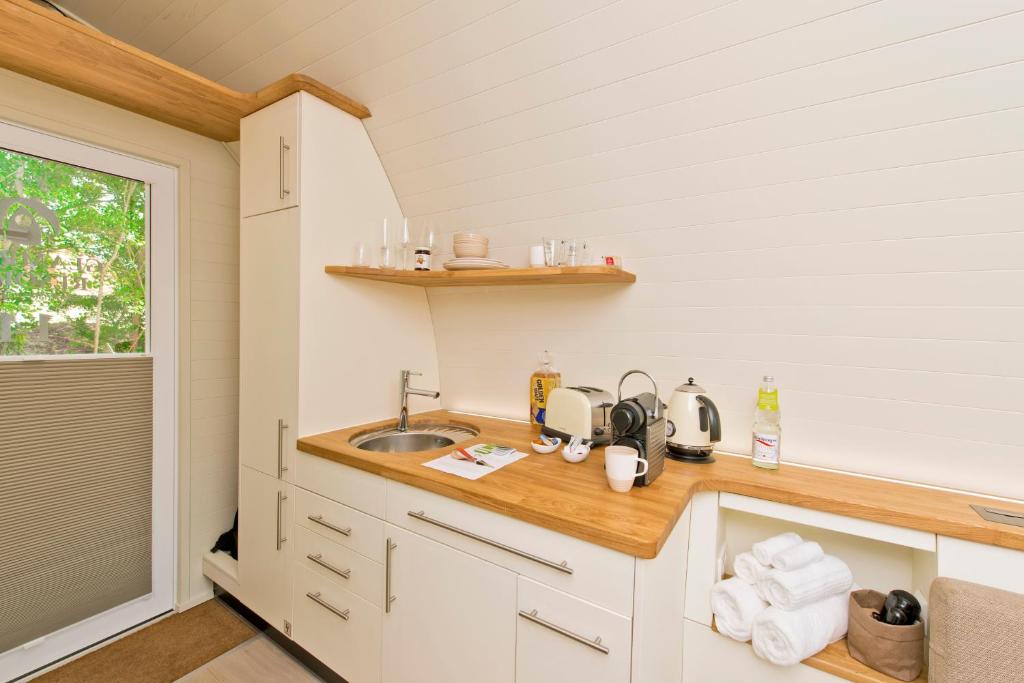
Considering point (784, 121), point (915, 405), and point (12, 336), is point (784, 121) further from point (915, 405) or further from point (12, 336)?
point (12, 336)

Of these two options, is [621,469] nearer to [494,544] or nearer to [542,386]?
[494,544]

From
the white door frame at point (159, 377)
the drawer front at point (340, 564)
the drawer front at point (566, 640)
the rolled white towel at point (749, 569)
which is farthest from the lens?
the white door frame at point (159, 377)

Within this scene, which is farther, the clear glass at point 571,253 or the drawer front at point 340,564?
the clear glass at point 571,253

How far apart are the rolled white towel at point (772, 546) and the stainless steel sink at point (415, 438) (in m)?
1.22

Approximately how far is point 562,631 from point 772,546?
68 centimetres

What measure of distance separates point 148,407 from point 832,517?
2.85m

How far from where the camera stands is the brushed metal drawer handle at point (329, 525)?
62.9 inches

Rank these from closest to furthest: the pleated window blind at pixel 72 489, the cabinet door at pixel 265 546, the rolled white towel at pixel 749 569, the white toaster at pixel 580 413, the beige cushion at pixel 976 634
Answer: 1. the beige cushion at pixel 976 634
2. the rolled white towel at pixel 749 569
3. the white toaster at pixel 580 413
4. the pleated window blind at pixel 72 489
5. the cabinet door at pixel 265 546

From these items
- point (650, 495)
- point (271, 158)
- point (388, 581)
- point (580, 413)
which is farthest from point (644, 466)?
point (271, 158)

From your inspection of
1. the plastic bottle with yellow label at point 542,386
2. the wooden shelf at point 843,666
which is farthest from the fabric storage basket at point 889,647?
the plastic bottle with yellow label at point 542,386

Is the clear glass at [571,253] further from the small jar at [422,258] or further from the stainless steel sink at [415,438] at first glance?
the stainless steel sink at [415,438]

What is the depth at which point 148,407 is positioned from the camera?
2.10m

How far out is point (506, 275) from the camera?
1.73 meters

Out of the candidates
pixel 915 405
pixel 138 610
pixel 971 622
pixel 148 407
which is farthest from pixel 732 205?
pixel 138 610
